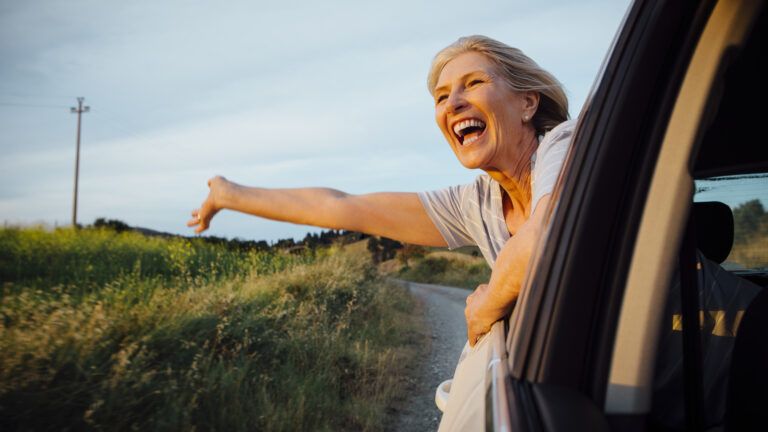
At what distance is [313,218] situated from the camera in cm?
298

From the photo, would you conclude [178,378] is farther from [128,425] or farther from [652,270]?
[652,270]

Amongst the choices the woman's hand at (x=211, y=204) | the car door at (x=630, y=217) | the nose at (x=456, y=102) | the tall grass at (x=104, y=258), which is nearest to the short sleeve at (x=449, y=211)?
the nose at (x=456, y=102)

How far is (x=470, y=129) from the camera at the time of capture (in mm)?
2611

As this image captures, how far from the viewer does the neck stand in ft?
8.23

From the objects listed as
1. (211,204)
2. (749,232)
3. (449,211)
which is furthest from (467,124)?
(211,204)

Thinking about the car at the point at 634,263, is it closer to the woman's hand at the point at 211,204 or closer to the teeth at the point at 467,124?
the teeth at the point at 467,124

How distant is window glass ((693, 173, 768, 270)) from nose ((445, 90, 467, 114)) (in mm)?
1012

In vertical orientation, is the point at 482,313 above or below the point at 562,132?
below

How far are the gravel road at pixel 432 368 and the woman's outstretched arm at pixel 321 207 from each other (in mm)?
3573

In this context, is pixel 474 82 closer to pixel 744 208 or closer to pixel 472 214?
pixel 472 214

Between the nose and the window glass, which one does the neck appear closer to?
the nose

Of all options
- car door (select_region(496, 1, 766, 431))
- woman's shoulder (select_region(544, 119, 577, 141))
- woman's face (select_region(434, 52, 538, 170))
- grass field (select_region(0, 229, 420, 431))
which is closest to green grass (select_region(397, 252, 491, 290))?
grass field (select_region(0, 229, 420, 431))

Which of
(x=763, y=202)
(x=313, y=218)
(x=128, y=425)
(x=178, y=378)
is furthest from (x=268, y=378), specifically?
(x=763, y=202)

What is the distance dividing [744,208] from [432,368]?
7.35 metres
